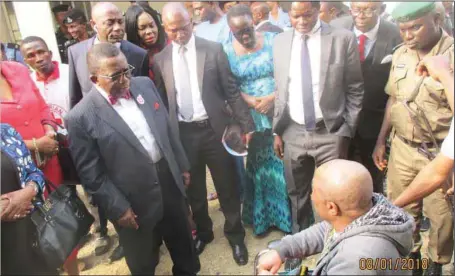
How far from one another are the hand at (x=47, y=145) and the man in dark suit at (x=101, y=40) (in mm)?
653

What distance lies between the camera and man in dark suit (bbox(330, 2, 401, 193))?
10.3ft

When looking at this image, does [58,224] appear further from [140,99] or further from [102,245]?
[102,245]

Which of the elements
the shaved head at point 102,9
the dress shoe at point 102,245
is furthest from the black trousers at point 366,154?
the dress shoe at point 102,245

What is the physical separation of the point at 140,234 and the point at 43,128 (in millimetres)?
1059

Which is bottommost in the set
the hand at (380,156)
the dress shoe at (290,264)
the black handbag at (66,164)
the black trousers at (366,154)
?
the dress shoe at (290,264)

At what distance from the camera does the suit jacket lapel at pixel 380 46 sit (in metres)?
3.15

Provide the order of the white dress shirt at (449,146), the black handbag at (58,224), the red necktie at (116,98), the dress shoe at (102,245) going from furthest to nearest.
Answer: the dress shoe at (102,245) → the red necktie at (116,98) → the black handbag at (58,224) → the white dress shirt at (449,146)

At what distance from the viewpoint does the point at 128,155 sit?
2480mm

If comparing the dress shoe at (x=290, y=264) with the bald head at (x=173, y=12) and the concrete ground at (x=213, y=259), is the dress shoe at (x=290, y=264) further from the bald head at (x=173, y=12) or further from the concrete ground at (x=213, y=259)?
the bald head at (x=173, y=12)

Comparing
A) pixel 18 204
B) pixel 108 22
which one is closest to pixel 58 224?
pixel 18 204

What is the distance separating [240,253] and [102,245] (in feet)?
4.71

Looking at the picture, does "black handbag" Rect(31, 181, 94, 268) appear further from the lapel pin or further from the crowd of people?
the lapel pin

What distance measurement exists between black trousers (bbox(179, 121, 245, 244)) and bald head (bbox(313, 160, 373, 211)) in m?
1.74

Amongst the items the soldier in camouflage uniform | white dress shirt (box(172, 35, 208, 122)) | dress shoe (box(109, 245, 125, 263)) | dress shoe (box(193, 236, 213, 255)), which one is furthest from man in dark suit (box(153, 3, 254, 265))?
the soldier in camouflage uniform
